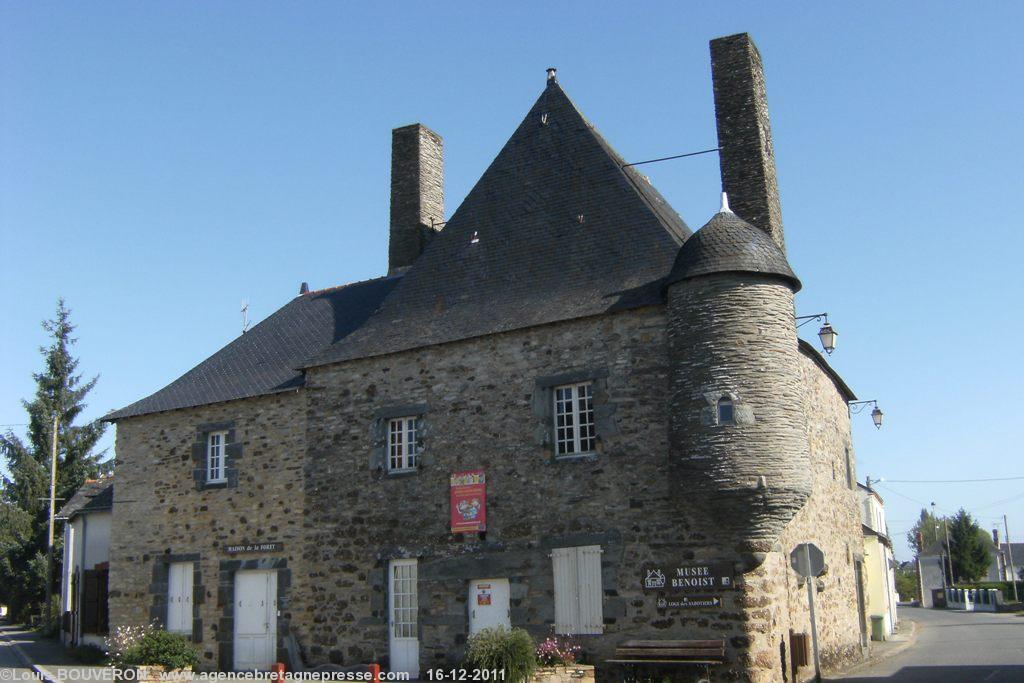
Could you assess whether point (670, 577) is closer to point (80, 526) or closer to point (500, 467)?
point (500, 467)

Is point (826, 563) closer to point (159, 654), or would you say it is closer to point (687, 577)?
point (687, 577)

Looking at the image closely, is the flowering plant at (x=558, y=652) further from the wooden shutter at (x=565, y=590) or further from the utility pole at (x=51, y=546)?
the utility pole at (x=51, y=546)

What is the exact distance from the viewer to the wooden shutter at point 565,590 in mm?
14172

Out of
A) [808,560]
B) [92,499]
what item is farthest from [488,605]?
[92,499]

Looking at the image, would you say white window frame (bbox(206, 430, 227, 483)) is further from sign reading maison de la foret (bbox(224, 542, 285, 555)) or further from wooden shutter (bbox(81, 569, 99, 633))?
wooden shutter (bbox(81, 569, 99, 633))

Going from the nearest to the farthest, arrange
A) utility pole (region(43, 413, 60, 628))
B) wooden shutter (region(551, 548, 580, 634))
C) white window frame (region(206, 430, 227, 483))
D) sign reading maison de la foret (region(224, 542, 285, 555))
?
wooden shutter (region(551, 548, 580, 634)) < sign reading maison de la foret (region(224, 542, 285, 555)) < white window frame (region(206, 430, 227, 483)) < utility pole (region(43, 413, 60, 628))

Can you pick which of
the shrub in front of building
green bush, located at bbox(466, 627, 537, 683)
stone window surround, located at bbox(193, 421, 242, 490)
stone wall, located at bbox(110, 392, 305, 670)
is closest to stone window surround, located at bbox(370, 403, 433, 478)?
stone wall, located at bbox(110, 392, 305, 670)

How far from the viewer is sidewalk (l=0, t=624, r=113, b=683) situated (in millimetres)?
16469

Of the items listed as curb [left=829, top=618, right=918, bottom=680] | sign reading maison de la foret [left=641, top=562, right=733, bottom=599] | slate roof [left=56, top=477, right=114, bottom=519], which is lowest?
curb [left=829, top=618, right=918, bottom=680]

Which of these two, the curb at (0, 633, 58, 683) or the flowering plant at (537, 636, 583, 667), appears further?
the curb at (0, 633, 58, 683)

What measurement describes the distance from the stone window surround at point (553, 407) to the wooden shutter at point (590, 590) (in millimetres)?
1355

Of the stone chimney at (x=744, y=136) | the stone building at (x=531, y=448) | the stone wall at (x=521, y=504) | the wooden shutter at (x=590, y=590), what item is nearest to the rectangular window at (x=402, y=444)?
the stone building at (x=531, y=448)

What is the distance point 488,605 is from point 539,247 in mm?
5662

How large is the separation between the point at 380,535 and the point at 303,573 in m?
1.72
